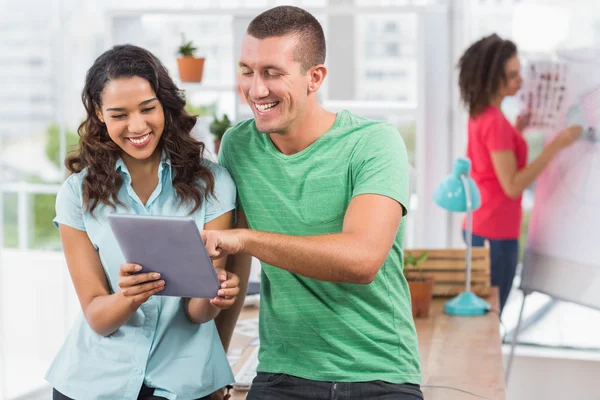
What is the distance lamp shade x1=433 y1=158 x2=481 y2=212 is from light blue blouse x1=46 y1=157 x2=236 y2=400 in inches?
43.5

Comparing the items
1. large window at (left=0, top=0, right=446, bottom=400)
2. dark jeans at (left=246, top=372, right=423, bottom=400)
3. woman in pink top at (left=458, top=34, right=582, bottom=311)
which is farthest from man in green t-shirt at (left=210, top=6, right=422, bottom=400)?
large window at (left=0, top=0, right=446, bottom=400)

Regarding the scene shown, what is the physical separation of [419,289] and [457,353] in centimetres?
32

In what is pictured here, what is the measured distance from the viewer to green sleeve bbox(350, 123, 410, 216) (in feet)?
5.36

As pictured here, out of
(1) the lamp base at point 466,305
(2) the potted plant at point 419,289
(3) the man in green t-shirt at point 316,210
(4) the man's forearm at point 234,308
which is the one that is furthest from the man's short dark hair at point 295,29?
(1) the lamp base at point 466,305

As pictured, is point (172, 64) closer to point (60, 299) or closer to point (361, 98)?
point (361, 98)

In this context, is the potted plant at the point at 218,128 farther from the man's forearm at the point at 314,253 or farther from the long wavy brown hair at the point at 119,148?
the man's forearm at the point at 314,253

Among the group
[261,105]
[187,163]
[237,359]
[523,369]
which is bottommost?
[523,369]

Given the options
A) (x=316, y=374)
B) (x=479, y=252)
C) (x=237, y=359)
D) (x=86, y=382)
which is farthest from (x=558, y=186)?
(x=86, y=382)

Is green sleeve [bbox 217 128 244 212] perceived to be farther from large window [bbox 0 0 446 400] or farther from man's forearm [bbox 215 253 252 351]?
large window [bbox 0 0 446 400]

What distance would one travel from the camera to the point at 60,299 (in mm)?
4398

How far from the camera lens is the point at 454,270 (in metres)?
2.78

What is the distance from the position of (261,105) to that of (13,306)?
311 cm

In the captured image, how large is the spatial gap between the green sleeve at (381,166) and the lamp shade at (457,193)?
0.99 m

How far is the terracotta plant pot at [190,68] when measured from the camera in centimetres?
340
